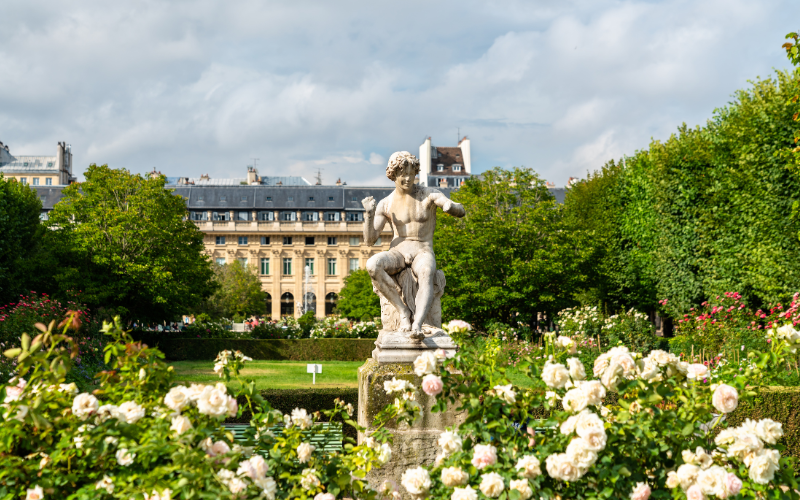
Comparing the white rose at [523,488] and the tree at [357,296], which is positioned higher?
the tree at [357,296]

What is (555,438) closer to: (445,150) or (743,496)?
(743,496)

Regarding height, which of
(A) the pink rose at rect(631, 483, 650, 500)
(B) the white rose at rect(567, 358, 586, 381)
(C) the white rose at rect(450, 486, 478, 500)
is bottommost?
(A) the pink rose at rect(631, 483, 650, 500)

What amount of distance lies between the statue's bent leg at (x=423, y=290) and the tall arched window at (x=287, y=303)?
63.0 metres

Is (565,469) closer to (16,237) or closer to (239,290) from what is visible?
(16,237)

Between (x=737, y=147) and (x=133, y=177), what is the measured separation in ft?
64.7

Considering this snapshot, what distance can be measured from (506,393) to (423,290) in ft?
9.43

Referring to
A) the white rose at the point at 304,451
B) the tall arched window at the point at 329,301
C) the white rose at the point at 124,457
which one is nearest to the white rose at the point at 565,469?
the white rose at the point at 304,451

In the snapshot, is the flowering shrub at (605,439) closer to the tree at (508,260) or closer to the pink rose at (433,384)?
the pink rose at (433,384)

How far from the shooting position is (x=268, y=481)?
2.46m

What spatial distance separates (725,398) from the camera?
262 cm

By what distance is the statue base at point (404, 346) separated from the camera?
5.57 meters

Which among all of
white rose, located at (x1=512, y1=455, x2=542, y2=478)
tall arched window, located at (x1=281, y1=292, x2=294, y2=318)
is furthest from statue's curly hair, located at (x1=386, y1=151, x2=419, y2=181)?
tall arched window, located at (x1=281, y1=292, x2=294, y2=318)

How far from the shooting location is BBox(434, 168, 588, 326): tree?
73.3 feet

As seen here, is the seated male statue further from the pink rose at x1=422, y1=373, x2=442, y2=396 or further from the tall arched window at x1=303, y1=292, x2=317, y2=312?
the tall arched window at x1=303, y1=292, x2=317, y2=312
